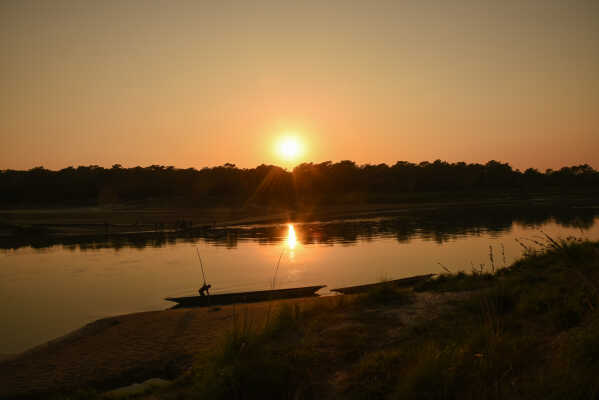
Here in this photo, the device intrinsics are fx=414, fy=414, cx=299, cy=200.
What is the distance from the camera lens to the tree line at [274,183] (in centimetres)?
8762

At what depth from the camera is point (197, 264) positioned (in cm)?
2748

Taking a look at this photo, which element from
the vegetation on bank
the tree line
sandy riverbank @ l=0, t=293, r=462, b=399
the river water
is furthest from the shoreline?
the vegetation on bank

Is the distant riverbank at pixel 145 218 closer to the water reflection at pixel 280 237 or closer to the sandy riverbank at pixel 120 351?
the water reflection at pixel 280 237

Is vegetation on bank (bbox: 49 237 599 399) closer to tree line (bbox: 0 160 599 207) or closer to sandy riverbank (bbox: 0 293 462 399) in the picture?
sandy riverbank (bbox: 0 293 462 399)

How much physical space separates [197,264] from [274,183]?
75919 millimetres

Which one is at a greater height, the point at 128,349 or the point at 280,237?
the point at 280,237

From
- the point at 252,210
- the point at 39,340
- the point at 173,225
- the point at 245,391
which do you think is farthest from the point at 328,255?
the point at 252,210

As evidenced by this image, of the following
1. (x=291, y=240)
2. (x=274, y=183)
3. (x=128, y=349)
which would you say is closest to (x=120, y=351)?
(x=128, y=349)

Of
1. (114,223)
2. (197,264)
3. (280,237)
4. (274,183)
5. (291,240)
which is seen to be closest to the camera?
(197,264)

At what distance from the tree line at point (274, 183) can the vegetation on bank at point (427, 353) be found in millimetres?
76110

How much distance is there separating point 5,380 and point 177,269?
16.1 meters

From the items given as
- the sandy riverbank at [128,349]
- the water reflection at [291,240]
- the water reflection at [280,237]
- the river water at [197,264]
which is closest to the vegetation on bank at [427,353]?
the sandy riverbank at [128,349]

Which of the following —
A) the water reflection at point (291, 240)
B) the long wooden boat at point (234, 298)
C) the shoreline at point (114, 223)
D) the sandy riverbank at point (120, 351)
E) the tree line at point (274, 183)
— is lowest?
the sandy riverbank at point (120, 351)

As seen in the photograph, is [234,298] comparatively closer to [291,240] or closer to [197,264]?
[197,264]
